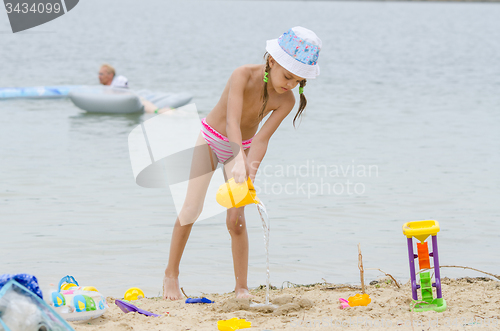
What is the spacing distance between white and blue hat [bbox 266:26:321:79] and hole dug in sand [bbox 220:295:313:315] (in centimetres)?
132

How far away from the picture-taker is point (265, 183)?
294 inches

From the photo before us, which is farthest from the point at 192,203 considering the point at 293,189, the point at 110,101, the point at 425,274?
the point at 110,101

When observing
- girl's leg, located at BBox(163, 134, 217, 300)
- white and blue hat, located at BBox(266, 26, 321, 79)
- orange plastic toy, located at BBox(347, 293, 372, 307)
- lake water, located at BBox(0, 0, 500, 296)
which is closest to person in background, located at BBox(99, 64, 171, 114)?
lake water, located at BBox(0, 0, 500, 296)

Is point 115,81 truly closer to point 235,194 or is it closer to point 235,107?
point 235,107

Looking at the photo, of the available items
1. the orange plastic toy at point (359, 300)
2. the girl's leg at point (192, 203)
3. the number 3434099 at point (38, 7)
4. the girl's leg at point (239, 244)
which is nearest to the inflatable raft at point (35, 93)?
the number 3434099 at point (38, 7)

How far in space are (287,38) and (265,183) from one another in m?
4.09

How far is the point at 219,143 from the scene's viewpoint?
3.85 metres

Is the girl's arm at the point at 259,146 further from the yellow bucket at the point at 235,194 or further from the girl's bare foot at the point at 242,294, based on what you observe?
the girl's bare foot at the point at 242,294

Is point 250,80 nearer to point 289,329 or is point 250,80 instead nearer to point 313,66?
point 313,66

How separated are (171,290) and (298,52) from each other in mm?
1741

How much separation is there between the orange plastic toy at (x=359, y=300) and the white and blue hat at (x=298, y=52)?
132 cm

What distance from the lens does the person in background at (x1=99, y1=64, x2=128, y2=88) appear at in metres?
12.4

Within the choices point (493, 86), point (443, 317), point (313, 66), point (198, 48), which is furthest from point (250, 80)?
point (198, 48)

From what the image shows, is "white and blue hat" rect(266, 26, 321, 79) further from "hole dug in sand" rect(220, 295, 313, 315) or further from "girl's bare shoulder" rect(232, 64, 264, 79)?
"hole dug in sand" rect(220, 295, 313, 315)
